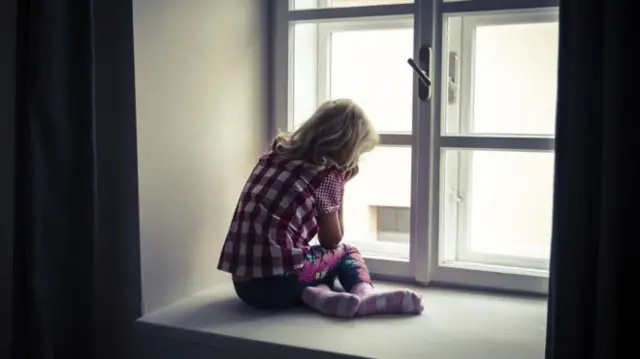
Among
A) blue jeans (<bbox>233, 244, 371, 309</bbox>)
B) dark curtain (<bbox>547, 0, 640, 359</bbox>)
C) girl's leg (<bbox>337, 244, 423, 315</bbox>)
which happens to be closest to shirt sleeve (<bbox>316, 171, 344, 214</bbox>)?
blue jeans (<bbox>233, 244, 371, 309</bbox>)

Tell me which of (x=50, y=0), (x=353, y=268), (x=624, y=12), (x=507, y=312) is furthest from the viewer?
(x=353, y=268)

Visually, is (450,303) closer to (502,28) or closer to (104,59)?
(502,28)

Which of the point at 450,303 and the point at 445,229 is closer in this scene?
the point at 450,303

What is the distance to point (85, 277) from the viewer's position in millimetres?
1816

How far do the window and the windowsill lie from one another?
159mm

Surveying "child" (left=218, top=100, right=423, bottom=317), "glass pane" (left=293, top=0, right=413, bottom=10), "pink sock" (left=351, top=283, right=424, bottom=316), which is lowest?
"pink sock" (left=351, top=283, right=424, bottom=316)

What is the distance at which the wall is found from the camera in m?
1.83

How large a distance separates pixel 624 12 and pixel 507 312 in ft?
2.63

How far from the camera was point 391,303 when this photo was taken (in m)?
1.82

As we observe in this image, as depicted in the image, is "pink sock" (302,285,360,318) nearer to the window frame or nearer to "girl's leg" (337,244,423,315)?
"girl's leg" (337,244,423,315)

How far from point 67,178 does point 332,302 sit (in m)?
0.66

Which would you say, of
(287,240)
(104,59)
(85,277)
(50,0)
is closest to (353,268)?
(287,240)

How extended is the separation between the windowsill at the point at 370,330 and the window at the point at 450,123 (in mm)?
159

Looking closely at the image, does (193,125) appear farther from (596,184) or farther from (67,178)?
(596,184)
